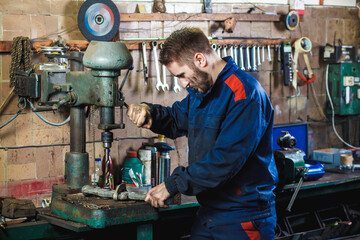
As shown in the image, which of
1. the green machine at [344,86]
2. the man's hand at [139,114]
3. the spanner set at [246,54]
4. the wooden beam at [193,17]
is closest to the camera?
the man's hand at [139,114]

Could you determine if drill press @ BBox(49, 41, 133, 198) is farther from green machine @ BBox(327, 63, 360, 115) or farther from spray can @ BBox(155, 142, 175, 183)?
green machine @ BBox(327, 63, 360, 115)

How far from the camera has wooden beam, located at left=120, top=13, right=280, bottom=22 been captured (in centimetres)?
340

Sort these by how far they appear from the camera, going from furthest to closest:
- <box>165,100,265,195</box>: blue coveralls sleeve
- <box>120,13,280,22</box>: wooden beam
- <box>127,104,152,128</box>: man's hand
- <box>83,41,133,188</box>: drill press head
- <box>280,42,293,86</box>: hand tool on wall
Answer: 1. <box>280,42,293,86</box>: hand tool on wall
2. <box>120,13,280,22</box>: wooden beam
3. <box>127,104,152,128</box>: man's hand
4. <box>83,41,133,188</box>: drill press head
5. <box>165,100,265,195</box>: blue coveralls sleeve

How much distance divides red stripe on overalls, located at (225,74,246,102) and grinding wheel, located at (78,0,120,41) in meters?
1.28

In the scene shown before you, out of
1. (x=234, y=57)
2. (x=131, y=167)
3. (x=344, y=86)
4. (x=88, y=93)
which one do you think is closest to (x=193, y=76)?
(x=88, y=93)

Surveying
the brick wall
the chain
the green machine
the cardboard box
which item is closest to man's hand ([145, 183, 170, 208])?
the brick wall

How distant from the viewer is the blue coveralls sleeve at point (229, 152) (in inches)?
80.4

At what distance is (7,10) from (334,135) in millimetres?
2851

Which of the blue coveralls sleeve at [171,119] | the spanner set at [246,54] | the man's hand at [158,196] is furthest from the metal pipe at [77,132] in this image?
the spanner set at [246,54]

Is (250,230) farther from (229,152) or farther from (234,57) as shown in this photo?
(234,57)

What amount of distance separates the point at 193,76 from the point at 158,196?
0.54 metres

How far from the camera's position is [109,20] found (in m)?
3.23

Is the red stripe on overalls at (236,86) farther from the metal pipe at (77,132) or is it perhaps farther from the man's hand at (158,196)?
the metal pipe at (77,132)

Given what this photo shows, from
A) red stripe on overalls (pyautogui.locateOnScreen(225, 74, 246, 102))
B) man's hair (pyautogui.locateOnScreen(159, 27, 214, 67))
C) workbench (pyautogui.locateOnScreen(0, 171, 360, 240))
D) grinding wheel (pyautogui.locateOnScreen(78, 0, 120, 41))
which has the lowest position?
workbench (pyautogui.locateOnScreen(0, 171, 360, 240))
